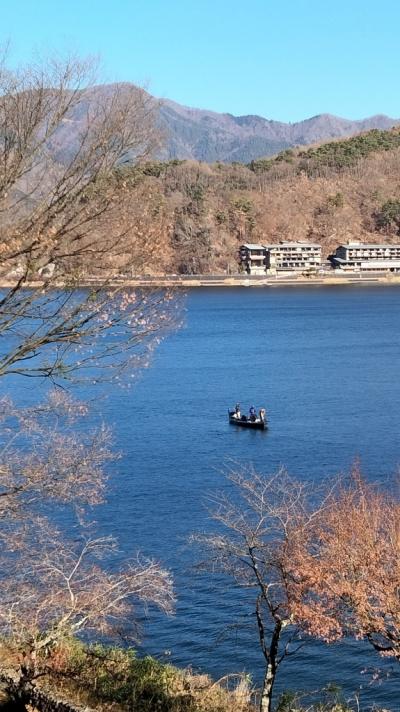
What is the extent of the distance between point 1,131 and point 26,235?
0.73 m

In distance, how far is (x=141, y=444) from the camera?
81.2 ft

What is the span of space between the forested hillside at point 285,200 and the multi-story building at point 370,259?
909 centimetres

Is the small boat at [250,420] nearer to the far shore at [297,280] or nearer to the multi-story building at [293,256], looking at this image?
the far shore at [297,280]

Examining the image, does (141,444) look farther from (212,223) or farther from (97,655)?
(212,223)

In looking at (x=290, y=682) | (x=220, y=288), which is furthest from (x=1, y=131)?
(x=220, y=288)

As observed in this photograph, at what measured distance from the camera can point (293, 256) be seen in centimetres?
10725

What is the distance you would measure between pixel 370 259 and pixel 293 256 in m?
10.8

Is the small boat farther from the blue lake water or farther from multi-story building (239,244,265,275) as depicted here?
multi-story building (239,244,265,275)

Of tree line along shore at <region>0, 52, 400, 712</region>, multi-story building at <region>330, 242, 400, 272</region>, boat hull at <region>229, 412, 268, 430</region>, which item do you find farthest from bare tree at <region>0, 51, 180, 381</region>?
multi-story building at <region>330, 242, 400, 272</region>

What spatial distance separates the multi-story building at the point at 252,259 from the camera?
4210 inches

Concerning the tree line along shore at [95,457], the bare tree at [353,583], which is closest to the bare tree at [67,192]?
the tree line along shore at [95,457]

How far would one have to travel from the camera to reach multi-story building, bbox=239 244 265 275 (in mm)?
106944

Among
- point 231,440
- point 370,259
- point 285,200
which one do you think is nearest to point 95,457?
point 231,440

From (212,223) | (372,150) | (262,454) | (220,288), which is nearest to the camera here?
(262,454)
